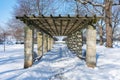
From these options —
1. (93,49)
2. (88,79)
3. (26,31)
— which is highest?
(26,31)

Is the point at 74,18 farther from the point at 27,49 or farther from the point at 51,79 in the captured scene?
the point at 51,79

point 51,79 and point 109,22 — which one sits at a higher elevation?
point 109,22

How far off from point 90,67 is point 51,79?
3.54 meters

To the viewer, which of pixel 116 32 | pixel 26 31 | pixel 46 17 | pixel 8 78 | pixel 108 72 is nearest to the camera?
pixel 8 78

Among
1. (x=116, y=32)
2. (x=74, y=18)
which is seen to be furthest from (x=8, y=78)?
(x=116, y=32)

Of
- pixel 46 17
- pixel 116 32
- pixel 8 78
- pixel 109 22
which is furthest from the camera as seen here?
pixel 116 32

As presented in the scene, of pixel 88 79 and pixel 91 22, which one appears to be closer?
pixel 88 79

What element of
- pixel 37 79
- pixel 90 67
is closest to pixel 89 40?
pixel 90 67

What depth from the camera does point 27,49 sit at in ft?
37.6

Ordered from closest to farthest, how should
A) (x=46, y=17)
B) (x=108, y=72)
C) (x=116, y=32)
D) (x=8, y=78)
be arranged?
(x=8, y=78) < (x=108, y=72) < (x=46, y=17) < (x=116, y=32)

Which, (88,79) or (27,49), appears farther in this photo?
(27,49)

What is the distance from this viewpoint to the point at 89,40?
11602 millimetres

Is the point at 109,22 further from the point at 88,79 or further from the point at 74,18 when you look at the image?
the point at 88,79

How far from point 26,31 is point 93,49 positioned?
142 inches
